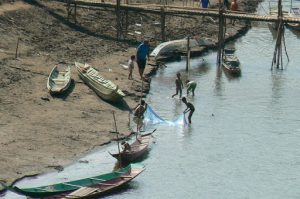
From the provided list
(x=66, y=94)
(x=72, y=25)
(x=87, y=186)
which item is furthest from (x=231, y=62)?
(x=87, y=186)

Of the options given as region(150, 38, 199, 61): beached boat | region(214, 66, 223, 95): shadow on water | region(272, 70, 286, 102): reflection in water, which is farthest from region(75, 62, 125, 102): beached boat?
region(272, 70, 286, 102): reflection in water

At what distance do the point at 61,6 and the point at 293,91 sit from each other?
63.3 ft

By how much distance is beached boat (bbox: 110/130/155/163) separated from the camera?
33250 mm

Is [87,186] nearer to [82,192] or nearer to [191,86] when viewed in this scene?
[82,192]

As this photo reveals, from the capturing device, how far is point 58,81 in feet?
140

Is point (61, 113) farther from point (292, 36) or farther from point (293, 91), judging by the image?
point (292, 36)

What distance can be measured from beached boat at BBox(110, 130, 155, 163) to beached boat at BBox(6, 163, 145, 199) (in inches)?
52.9

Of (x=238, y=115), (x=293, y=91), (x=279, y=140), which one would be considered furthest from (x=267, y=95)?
(x=279, y=140)

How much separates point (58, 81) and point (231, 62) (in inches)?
565

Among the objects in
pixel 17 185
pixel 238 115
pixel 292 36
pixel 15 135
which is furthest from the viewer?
pixel 292 36

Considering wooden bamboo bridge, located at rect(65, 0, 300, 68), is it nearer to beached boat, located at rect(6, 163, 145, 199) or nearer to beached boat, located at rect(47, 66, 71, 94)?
beached boat, located at rect(47, 66, 71, 94)

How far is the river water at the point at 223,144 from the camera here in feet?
104

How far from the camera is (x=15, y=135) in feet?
114

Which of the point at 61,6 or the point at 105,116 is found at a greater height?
the point at 61,6
